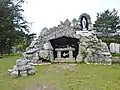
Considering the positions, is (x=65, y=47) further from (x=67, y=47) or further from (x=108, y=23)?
(x=108, y=23)

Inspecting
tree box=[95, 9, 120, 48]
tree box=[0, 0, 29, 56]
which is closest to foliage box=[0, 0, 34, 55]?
tree box=[0, 0, 29, 56]

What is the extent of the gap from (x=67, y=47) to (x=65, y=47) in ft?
0.55

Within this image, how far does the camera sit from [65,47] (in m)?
19.0

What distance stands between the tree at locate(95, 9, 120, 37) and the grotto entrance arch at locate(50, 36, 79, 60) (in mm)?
30114

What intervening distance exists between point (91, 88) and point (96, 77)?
2256 millimetres

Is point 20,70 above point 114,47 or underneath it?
underneath

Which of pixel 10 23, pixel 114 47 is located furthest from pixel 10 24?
pixel 114 47

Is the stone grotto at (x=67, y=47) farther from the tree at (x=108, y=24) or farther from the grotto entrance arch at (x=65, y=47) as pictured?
the tree at (x=108, y=24)

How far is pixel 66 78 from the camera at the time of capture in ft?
35.7

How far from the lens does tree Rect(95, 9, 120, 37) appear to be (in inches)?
1898

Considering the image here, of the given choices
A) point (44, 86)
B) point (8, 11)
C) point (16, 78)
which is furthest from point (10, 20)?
point (44, 86)

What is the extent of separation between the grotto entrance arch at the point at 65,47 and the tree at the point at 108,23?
3011cm

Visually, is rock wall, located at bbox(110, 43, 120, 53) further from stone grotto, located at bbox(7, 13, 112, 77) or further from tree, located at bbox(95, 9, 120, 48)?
tree, located at bbox(95, 9, 120, 48)

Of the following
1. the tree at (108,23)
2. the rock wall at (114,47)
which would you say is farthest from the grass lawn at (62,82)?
the tree at (108,23)
